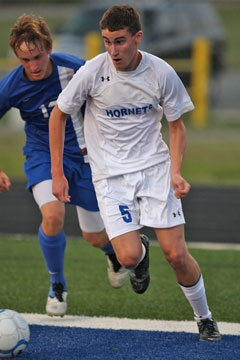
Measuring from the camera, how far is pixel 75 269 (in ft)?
24.1

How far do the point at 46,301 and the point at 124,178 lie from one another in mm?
1470

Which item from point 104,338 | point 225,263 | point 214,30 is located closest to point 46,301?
point 104,338

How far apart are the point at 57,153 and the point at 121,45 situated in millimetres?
759

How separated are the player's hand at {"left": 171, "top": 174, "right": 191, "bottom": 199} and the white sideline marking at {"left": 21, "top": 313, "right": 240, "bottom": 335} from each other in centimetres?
102

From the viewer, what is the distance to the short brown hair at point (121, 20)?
16.2 feet

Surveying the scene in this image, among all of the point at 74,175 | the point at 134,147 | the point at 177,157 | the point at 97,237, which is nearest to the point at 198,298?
the point at 177,157

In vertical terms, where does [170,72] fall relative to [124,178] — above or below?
above

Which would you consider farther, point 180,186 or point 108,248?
point 108,248

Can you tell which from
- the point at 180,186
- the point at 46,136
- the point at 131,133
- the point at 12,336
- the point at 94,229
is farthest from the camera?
the point at 94,229

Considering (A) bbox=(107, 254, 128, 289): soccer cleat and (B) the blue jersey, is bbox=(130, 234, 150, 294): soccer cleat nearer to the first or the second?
(B) the blue jersey

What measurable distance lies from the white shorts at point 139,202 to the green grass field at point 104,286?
38.1 inches

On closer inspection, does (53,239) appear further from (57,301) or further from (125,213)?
(125,213)

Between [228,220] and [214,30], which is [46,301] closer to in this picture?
[228,220]

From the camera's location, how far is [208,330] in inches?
203
